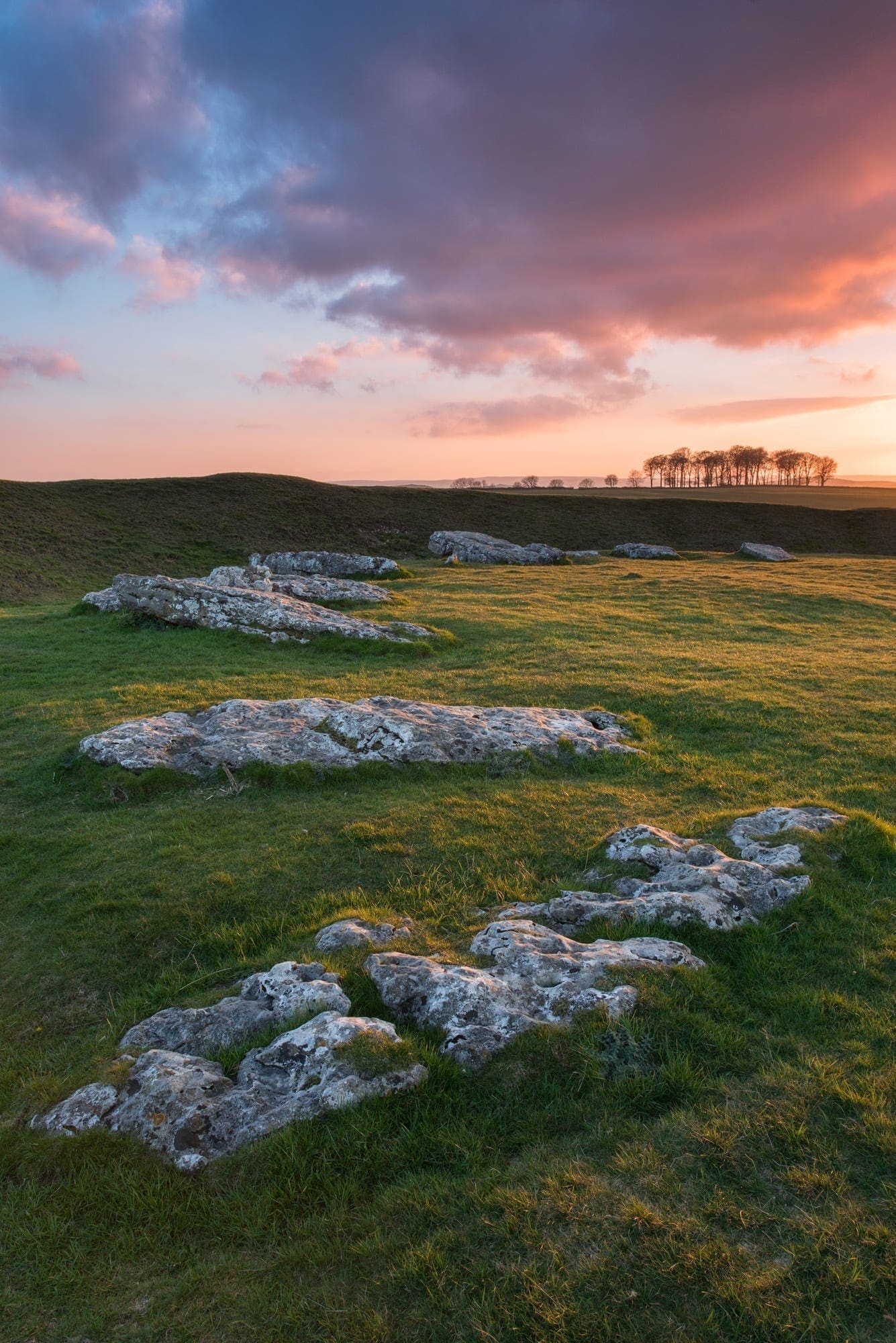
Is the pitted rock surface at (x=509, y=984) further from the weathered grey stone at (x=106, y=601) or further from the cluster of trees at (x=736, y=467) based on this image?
the cluster of trees at (x=736, y=467)

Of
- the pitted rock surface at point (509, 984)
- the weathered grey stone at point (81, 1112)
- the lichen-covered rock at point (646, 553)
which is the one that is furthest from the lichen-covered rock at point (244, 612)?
the lichen-covered rock at point (646, 553)

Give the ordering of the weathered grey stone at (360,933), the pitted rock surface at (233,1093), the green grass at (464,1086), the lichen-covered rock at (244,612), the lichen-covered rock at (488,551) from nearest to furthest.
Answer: the green grass at (464,1086) < the pitted rock surface at (233,1093) < the weathered grey stone at (360,933) < the lichen-covered rock at (244,612) < the lichen-covered rock at (488,551)

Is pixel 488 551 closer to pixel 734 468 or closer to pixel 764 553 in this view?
pixel 764 553

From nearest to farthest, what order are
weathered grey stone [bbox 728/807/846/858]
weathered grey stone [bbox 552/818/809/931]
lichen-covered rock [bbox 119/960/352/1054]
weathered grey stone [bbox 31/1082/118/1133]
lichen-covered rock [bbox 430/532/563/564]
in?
weathered grey stone [bbox 31/1082/118/1133] → lichen-covered rock [bbox 119/960/352/1054] → weathered grey stone [bbox 552/818/809/931] → weathered grey stone [bbox 728/807/846/858] → lichen-covered rock [bbox 430/532/563/564]

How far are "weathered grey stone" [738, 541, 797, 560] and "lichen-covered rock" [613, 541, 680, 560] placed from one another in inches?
193

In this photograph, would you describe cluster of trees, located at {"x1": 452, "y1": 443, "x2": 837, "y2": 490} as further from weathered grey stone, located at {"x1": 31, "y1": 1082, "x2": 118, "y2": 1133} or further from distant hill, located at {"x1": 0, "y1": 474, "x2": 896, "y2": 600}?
weathered grey stone, located at {"x1": 31, "y1": 1082, "x2": 118, "y2": 1133}

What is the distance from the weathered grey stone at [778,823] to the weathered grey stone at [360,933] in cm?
454

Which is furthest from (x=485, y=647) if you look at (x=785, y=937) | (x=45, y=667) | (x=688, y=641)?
(x=785, y=937)

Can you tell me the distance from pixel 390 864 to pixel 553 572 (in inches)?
1329

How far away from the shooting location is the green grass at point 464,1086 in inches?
159

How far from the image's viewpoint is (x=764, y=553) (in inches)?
1953

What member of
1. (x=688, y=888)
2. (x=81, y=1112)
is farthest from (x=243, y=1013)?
(x=688, y=888)

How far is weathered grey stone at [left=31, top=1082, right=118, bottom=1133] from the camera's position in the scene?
209 inches

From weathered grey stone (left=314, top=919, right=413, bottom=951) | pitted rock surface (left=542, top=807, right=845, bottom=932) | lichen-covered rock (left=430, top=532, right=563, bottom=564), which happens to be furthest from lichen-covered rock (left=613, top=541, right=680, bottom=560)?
weathered grey stone (left=314, top=919, right=413, bottom=951)
